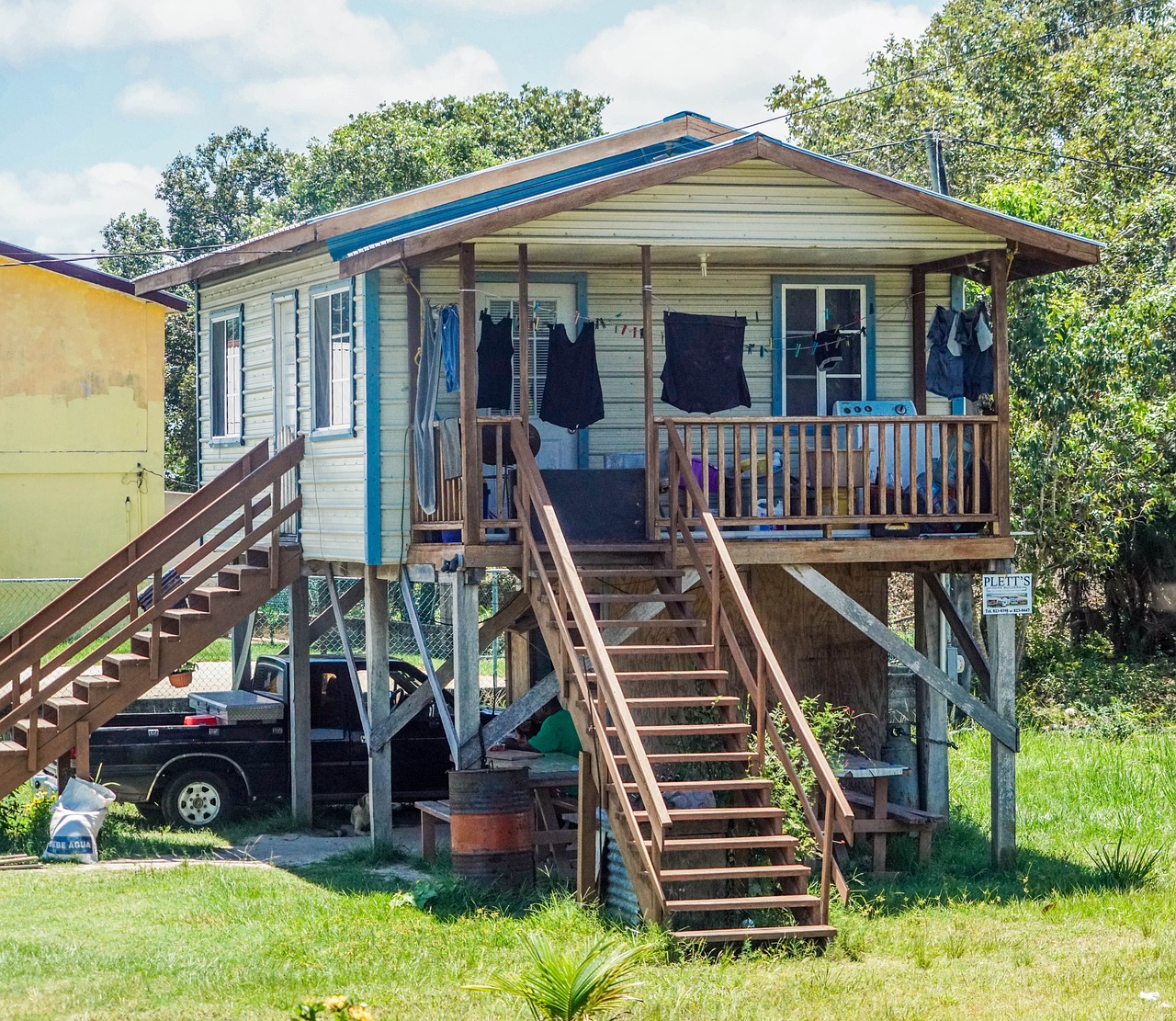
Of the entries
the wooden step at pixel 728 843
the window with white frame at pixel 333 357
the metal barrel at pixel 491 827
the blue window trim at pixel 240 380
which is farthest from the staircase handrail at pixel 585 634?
the blue window trim at pixel 240 380

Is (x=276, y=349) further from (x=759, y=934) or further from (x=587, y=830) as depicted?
(x=759, y=934)

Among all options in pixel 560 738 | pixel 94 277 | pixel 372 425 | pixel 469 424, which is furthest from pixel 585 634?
pixel 94 277

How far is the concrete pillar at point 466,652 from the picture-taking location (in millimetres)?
12633

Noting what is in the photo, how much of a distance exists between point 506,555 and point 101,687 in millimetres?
4032

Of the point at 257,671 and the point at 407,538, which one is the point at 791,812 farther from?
the point at 257,671

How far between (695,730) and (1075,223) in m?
13.5

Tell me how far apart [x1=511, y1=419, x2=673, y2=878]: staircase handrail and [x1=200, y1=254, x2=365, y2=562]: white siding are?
1951mm

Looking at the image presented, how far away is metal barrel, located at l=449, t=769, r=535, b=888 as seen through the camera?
39.4 ft

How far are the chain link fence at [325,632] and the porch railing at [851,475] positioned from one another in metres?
9.27

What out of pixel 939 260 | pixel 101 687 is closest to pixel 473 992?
pixel 101 687

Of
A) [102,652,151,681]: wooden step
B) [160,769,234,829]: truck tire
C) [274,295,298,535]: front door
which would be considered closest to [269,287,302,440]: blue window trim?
[274,295,298,535]: front door

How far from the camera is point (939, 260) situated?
14.4 m

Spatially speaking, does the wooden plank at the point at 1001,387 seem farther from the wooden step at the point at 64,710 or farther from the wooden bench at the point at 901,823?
the wooden step at the point at 64,710

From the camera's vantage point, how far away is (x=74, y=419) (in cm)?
2922
